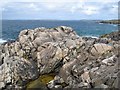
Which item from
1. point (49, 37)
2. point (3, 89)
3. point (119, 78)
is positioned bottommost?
point (3, 89)

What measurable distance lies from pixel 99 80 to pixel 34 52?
42.0ft

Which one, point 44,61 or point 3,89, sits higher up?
point 44,61

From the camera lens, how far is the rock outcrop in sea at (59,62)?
32469mm

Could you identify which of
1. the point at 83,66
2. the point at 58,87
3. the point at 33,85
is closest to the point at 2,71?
the point at 33,85

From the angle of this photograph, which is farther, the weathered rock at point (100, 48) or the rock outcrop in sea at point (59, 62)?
the weathered rock at point (100, 48)

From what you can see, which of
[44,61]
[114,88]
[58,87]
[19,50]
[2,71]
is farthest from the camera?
[19,50]

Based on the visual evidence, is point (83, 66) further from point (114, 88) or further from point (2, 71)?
point (2, 71)

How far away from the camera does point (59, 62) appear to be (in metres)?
38.6

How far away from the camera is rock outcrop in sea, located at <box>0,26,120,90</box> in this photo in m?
32.5

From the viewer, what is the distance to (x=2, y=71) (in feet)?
119

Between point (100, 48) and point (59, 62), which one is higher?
point (100, 48)

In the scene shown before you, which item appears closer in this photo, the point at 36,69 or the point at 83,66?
the point at 83,66

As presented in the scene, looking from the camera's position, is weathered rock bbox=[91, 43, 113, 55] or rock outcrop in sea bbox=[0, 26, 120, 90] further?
weathered rock bbox=[91, 43, 113, 55]

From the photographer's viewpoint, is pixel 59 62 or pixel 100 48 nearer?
pixel 100 48
